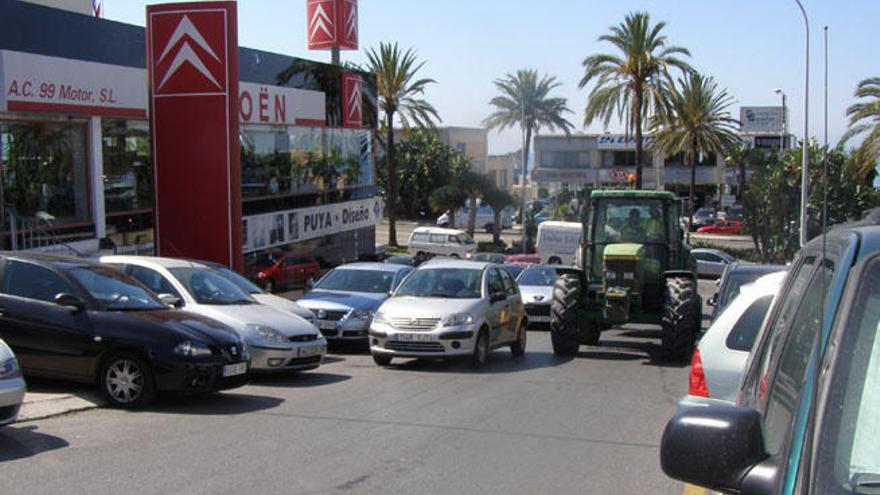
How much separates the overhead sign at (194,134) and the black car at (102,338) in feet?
29.8

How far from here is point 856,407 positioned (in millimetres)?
2361

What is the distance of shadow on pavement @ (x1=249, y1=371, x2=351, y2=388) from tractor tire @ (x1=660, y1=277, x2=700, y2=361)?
5286 millimetres

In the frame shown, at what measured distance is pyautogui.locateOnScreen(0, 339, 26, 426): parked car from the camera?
28.8 ft

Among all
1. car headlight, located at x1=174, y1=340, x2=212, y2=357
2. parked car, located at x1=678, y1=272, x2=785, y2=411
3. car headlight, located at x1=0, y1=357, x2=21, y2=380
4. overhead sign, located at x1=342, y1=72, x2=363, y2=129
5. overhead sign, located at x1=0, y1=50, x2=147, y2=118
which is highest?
overhead sign, located at x1=342, y1=72, x2=363, y2=129

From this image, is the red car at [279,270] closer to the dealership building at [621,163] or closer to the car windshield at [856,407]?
the car windshield at [856,407]

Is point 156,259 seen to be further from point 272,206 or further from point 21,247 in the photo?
point 272,206

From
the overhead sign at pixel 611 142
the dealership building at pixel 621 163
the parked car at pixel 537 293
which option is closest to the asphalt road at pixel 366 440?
the parked car at pixel 537 293

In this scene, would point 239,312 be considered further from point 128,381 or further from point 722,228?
point 722,228

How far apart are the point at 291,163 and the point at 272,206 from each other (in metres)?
2.32

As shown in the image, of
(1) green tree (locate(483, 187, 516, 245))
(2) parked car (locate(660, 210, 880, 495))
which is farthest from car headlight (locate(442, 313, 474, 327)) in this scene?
(1) green tree (locate(483, 187, 516, 245))

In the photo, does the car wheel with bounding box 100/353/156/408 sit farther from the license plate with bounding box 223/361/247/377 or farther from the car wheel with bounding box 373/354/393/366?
the car wheel with bounding box 373/354/393/366

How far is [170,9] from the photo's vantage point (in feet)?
66.9

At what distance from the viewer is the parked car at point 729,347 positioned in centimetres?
773

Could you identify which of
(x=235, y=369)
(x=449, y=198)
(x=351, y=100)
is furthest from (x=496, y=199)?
(x=235, y=369)
